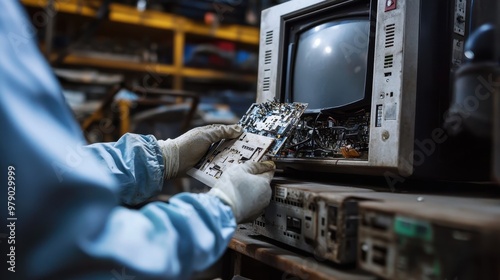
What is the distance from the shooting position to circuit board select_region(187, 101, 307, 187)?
119cm

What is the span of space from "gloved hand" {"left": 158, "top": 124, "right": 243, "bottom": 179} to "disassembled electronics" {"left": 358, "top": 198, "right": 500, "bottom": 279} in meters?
0.64

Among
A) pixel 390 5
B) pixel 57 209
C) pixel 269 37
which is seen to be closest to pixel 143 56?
pixel 269 37

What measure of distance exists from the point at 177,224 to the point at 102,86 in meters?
3.02

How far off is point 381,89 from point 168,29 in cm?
296

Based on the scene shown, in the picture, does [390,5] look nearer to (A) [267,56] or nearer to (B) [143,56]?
(A) [267,56]

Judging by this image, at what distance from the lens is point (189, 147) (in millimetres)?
1351

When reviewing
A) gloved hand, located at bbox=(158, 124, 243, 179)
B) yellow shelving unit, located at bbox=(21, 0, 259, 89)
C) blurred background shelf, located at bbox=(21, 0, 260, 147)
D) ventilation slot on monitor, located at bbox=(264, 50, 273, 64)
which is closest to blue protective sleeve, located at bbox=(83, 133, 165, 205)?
gloved hand, located at bbox=(158, 124, 243, 179)

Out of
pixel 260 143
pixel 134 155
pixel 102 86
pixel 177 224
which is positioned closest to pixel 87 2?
pixel 102 86

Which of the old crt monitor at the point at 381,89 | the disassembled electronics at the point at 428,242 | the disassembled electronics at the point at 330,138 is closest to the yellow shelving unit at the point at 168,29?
the old crt monitor at the point at 381,89

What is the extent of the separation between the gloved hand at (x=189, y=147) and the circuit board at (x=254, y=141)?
25 millimetres

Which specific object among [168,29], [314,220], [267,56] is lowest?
[314,220]

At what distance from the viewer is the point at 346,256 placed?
88cm

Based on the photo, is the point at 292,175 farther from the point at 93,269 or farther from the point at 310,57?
the point at 93,269

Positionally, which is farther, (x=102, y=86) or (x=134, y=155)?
(x=102, y=86)
